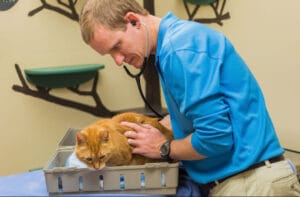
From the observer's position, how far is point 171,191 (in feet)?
3.42

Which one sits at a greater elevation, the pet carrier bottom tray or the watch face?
the watch face

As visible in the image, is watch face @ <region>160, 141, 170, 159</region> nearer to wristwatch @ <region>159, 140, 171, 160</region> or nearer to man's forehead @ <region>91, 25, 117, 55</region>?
wristwatch @ <region>159, 140, 171, 160</region>

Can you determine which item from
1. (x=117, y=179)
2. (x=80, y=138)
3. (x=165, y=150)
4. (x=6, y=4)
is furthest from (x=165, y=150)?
(x=6, y=4)

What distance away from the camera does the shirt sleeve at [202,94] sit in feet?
2.68

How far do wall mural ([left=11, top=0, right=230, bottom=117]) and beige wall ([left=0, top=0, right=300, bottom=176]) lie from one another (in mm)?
A: 29

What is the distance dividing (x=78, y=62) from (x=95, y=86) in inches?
7.1

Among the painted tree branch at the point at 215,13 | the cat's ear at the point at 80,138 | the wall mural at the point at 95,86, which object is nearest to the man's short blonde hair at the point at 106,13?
the cat's ear at the point at 80,138

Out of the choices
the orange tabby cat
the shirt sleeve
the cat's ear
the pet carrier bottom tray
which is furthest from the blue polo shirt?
the cat's ear

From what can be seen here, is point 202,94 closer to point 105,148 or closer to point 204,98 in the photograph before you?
point 204,98

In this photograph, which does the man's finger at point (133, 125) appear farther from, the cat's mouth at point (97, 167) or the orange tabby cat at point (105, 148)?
the cat's mouth at point (97, 167)

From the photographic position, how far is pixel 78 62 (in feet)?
6.84

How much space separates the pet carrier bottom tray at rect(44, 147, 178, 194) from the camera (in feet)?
3.34

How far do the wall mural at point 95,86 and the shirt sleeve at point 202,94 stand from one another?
1157mm

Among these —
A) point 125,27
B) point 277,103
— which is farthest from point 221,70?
point 277,103
